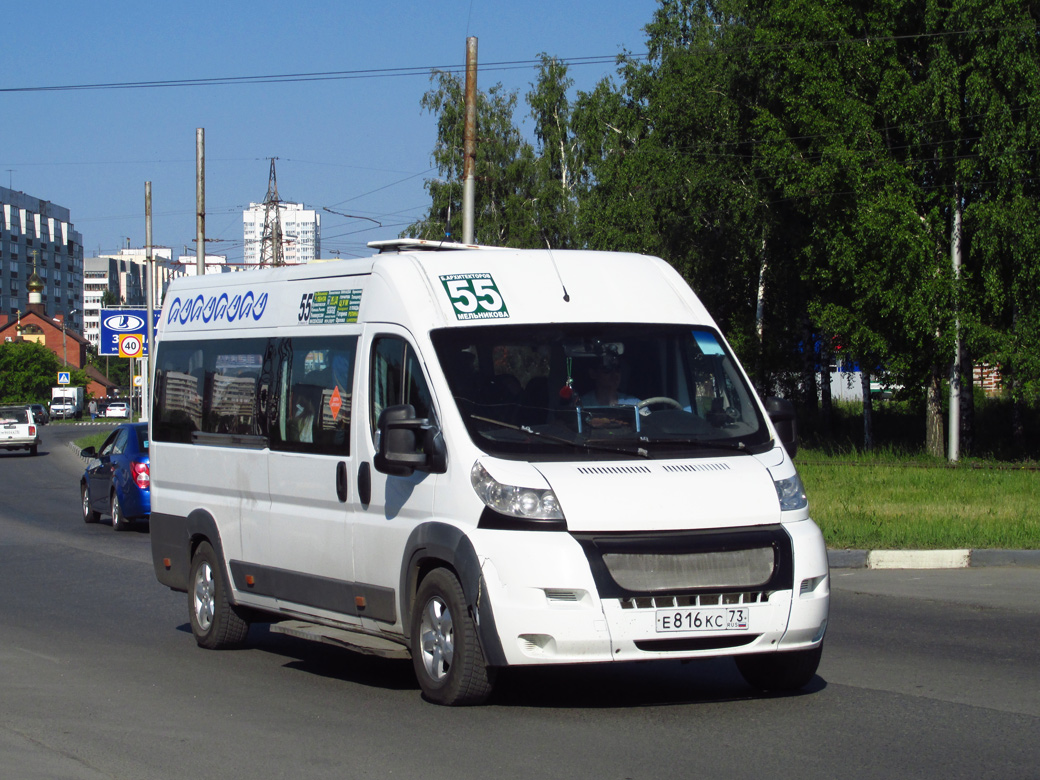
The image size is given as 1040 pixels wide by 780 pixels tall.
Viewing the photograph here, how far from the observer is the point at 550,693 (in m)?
7.20

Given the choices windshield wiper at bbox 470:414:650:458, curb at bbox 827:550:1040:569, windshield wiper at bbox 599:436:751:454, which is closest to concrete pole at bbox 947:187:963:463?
curb at bbox 827:550:1040:569

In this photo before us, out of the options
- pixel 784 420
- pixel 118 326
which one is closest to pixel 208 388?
pixel 784 420

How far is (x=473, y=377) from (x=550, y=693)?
1750 millimetres

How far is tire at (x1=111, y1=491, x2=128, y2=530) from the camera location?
19.3 meters

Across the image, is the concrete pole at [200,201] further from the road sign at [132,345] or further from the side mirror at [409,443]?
the side mirror at [409,443]

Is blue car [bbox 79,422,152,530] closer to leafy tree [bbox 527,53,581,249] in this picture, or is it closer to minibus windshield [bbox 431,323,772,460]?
minibus windshield [bbox 431,323,772,460]

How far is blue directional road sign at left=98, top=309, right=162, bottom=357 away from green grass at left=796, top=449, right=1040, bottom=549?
21.0m

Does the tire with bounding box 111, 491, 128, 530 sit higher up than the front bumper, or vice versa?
the front bumper

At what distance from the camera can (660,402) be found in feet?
23.3

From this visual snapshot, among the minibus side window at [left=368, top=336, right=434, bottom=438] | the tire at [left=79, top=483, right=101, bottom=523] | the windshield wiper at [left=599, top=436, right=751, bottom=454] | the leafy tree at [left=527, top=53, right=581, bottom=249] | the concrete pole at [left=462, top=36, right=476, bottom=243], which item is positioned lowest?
the tire at [left=79, top=483, right=101, bottom=523]

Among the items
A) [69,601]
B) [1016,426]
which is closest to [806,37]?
[1016,426]

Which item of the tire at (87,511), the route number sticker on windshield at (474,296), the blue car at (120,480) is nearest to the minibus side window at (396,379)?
the route number sticker on windshield at (474,296)

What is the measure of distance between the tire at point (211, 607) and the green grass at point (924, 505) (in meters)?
6.81

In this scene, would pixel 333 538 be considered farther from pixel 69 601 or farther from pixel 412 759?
pixel 69 601
